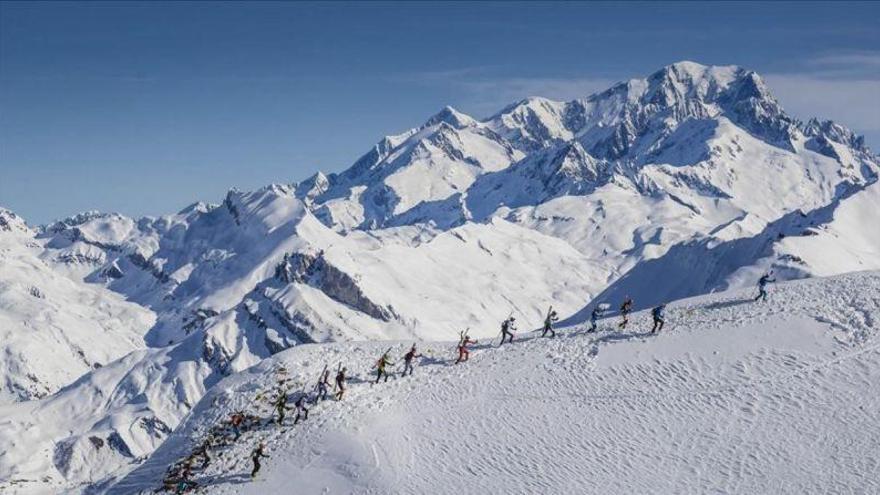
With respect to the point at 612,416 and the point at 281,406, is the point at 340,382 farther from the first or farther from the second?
the point at 612,416

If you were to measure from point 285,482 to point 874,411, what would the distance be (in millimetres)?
32712

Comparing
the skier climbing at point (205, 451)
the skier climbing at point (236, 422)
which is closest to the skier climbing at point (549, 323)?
the skier climbing at point (236, 422)

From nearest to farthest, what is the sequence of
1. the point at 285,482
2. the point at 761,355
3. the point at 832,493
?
1. the point at 832,493
2. the point at 285,482
3. the point at 761,355

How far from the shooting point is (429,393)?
5634 cm

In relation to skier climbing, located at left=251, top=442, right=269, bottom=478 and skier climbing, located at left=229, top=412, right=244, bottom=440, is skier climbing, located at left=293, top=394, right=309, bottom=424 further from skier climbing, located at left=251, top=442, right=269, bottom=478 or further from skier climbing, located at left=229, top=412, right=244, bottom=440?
skier climbing, located at left=251, top=442, right=269, bottom=478

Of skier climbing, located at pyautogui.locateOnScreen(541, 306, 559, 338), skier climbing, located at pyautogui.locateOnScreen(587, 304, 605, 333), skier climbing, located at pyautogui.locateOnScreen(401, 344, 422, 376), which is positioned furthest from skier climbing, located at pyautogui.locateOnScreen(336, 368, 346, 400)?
skier climbing, located at pyautogui.locateOnScreen(587, 304, 605, 333)

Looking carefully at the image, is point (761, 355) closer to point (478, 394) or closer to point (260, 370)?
point (478, 394)

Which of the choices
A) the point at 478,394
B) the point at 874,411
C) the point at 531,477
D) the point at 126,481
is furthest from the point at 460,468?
the point at 126,481

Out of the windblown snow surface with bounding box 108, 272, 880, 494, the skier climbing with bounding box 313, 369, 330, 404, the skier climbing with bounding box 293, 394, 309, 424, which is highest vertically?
the skier climbing with bounding box 313, 369, 330, 404

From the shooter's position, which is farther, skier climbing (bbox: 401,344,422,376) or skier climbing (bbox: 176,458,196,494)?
skier climbing (bbox: 401,344,422,376)

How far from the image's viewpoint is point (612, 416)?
51.1 metres

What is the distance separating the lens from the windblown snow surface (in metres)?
45.5

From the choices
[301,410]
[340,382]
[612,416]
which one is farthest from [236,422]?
[612,416]

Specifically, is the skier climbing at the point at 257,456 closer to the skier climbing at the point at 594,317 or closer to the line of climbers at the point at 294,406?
the line of climbers at the point at 294,406
